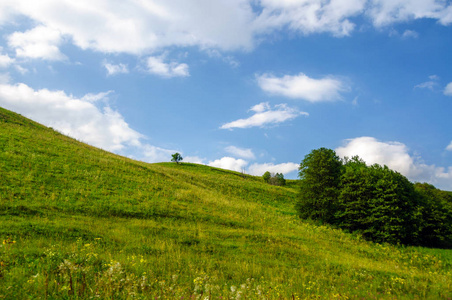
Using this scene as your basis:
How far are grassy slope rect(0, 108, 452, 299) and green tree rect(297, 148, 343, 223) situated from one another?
6900 millimetres

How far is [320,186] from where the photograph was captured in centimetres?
3844

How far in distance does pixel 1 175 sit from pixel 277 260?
2499 cm

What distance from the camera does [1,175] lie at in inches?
884

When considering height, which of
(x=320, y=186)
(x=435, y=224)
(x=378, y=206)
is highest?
(x=320, y=186)

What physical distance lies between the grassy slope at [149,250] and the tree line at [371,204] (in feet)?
13.1

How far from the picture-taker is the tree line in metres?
32.3

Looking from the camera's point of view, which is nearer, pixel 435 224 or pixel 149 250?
pixel 149 250

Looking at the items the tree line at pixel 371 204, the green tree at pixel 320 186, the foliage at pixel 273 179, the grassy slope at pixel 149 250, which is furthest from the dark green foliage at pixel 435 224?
the foliage at pixel 273 179

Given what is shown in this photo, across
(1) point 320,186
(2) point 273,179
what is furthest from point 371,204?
(2) point 273,179

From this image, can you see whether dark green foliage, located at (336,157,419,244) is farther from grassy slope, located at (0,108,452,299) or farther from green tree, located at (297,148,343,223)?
grassy slope, located at (0,108,452,299)

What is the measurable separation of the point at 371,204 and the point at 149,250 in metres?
31.2

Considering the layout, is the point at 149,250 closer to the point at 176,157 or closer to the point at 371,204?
the point at 371,204

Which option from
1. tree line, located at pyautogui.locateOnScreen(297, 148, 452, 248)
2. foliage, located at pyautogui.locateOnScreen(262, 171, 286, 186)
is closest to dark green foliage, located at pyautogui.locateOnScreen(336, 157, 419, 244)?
tree line, located at pyautogui.locateOnScreen(297, 148, 452, 248)

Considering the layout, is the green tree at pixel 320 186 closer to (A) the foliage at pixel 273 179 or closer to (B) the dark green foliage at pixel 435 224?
(B) the dark green foliage at pixel 435 224
